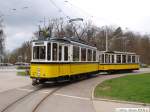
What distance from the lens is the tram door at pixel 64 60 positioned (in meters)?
19.1

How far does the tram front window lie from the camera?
60.8 feet

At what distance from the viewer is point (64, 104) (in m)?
12.2

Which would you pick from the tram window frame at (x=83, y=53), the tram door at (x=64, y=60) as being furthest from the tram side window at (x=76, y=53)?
the tram door at (x=64, y=60)

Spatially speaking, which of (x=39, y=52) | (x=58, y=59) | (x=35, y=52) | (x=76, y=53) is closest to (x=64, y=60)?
(x=58, y=59)

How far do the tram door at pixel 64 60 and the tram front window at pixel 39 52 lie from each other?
48.8 inches

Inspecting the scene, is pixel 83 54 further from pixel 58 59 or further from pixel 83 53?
pixel 58 59

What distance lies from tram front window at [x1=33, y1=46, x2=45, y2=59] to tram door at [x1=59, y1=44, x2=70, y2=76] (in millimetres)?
1239

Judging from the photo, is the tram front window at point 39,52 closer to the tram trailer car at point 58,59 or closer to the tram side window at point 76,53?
the tram trailer car at point 58,59

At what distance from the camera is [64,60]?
770 inches

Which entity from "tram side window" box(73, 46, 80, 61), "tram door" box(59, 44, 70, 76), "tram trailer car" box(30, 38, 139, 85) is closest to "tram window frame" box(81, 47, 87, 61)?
"tram trailer car" box(30, 38, 139, 85)

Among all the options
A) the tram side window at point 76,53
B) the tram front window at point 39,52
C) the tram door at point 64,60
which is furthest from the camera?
the tram side window at point 76,53

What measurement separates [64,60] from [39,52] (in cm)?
187

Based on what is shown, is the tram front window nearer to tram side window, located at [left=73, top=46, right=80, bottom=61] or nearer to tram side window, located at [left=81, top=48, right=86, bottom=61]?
tram side window, located at [left=73, top=46, right=80, bottom=61]

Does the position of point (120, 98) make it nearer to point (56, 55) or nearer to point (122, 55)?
point (56, 55)
